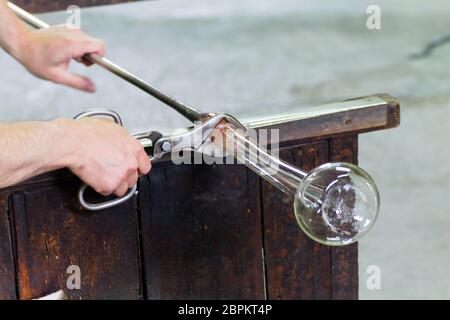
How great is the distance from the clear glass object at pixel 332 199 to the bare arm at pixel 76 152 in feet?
0.60

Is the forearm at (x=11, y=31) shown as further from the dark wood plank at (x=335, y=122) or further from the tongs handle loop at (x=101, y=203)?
the dark wood plank at (x=335, y=122)

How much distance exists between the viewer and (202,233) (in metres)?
1.10

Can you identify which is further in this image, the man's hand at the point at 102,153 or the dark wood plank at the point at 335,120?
the dark wood plank at the point at 335,120

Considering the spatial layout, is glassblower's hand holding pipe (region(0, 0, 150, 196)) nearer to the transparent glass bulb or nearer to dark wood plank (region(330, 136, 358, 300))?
the transparent glass bulb

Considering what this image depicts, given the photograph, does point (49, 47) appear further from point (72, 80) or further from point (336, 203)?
point (336, 203)

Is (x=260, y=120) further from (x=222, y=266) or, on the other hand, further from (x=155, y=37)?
(x=155, y=37)

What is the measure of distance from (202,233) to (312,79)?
2.04 metres

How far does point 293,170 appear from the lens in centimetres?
84

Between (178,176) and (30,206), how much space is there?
0.20m

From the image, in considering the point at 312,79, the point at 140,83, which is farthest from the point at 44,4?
the point at 140,83

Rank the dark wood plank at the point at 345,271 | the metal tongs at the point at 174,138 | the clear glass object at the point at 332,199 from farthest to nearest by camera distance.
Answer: the dark wood plank at the point at 345,271
the metal tongs at the point at 174,138
the clear glass object at the point at 332,199

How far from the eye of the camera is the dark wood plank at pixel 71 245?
97cm

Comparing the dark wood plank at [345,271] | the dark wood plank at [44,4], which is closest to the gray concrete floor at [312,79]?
the dark wood plank at [44,4]
